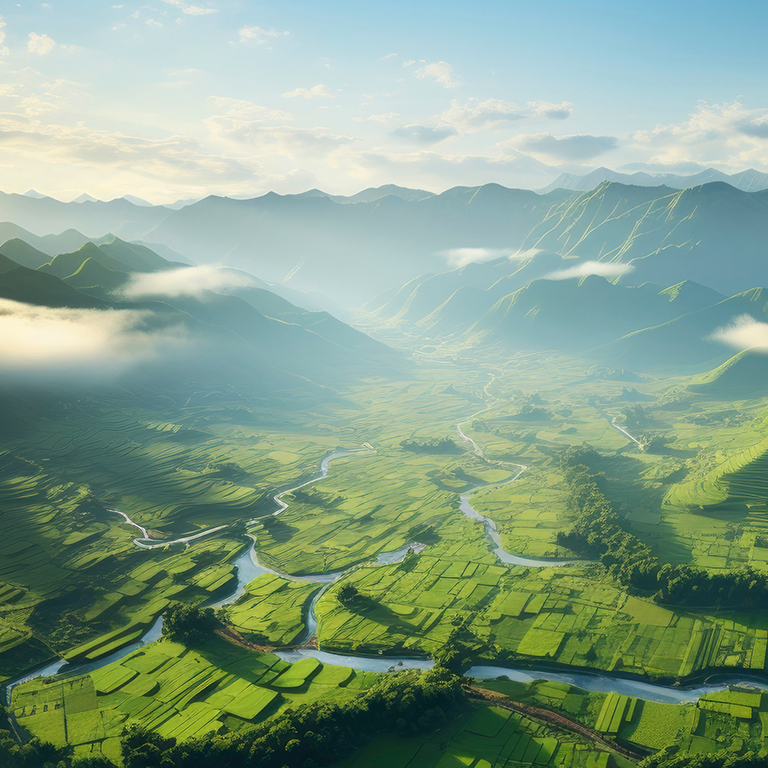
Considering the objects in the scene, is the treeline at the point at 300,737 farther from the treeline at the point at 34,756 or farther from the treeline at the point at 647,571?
the treeline at the point at 647,571

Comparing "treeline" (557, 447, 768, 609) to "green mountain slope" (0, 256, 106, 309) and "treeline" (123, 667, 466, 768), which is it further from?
"green mountain slope" (0, 256, 106, 309)

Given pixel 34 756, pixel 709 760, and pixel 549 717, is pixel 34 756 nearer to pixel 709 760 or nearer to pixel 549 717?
pixel 549 717

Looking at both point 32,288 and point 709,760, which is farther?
point 32,288

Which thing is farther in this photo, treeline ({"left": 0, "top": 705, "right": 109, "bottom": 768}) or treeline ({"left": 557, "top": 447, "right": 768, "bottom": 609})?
treeline ({"left": 557, "top": 447, "right": 768, "bottom": 609})

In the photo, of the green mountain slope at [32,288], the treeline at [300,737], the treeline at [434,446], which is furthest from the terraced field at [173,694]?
the green mountain slope at [32,288]

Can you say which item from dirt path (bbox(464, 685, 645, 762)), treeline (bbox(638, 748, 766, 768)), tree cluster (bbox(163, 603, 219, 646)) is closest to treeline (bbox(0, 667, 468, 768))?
dirt path (bbox(464, 685, 645, 762))

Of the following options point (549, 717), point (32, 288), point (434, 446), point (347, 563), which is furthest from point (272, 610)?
point (32, 288)
